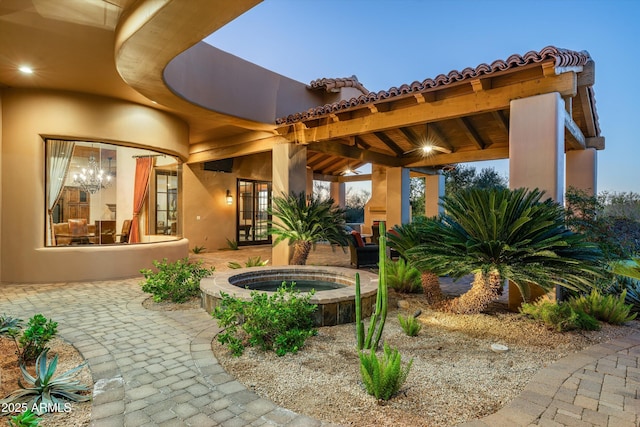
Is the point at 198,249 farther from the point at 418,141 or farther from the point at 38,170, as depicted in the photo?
the point at 418,141

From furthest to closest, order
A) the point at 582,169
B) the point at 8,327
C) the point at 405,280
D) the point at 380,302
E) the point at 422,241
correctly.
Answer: the point at 582,169
the point at 405,280
the point at 422,241
the point at 380,302
the point at 8,327

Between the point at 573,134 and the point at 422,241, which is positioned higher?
the point at 573,134

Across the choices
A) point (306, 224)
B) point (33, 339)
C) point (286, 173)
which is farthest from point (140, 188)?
point (33, 339)

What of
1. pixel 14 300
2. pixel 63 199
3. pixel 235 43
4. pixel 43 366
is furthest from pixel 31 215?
pixel 235 43

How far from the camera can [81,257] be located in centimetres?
721

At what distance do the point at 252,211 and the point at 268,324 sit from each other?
10.8 meters

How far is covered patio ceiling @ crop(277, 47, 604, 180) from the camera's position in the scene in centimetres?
490

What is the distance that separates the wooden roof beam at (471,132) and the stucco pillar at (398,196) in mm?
2634

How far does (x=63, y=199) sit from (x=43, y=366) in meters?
6.69

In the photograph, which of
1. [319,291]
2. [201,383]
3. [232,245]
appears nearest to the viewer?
[201,383]

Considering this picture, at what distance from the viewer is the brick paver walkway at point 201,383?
2.34 metres

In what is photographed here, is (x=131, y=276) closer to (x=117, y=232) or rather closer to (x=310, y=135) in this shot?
(x=117, y=232)

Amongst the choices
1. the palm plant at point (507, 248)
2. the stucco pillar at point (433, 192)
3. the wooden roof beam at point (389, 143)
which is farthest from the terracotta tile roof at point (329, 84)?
the palm plant at point (507, 248)

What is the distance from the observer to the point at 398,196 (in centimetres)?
1155
